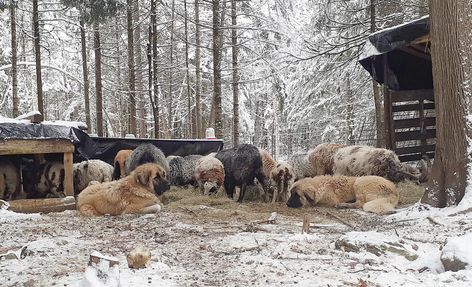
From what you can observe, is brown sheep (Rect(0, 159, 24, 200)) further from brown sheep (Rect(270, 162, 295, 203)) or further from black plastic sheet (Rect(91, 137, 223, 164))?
brown sheep (Rect(270, 162, 295, 203))

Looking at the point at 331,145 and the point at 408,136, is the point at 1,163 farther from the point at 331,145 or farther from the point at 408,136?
the point at 408,136

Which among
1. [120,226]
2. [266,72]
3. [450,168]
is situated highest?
[266,72]

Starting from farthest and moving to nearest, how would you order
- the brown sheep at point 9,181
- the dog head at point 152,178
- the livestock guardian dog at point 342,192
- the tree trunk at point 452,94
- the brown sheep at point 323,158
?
the brown sheep at point 323,158 < the brown sheep at point 9,181 < the dog head at point 152,178 < the livestock guardian dog at point 342,192 < the tree trunk at point 452,94

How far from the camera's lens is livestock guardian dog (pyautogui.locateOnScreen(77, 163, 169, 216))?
7.54 metres

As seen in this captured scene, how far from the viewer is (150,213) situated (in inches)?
294

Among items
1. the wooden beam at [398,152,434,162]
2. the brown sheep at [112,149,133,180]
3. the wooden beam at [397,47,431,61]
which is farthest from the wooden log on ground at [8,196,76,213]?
the wooden beam at [397,47,431,61]

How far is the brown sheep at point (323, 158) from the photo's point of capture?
415 inches

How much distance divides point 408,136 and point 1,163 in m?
9.28

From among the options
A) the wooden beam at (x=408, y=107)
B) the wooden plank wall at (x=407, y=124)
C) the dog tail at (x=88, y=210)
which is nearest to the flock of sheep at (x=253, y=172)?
the wooden plank wall at (x=407, y=124)

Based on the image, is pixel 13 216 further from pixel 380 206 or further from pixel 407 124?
pixel 407 124

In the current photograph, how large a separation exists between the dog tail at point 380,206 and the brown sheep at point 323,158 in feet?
9.80

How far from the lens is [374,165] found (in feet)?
30.0

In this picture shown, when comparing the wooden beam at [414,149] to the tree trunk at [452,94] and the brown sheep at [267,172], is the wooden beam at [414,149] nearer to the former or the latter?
the brown sheep at [267,172]

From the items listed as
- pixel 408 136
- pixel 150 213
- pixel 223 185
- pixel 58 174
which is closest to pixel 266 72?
pixel 408 136
